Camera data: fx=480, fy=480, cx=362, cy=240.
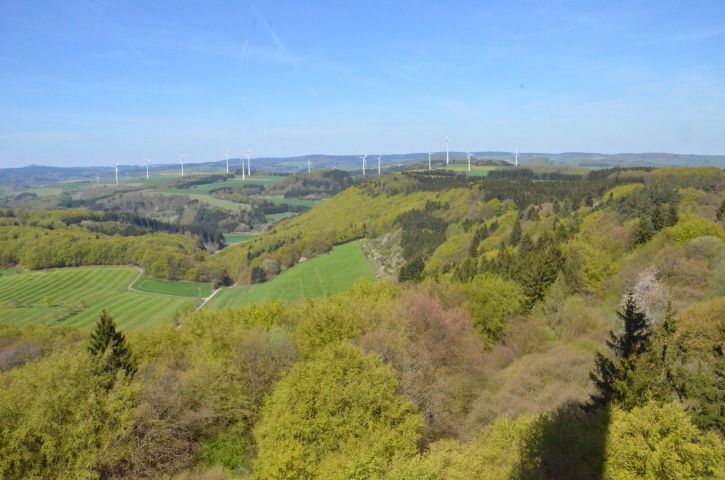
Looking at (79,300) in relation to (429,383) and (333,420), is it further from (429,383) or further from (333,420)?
(333,420)

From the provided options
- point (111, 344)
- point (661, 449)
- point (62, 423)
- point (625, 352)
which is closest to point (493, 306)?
point (625, 352)

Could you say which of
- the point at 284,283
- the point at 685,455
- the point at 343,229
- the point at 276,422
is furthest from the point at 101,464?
the point at 343,229

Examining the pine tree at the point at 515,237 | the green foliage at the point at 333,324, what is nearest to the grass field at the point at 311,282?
the pine tree at the point at 515,237

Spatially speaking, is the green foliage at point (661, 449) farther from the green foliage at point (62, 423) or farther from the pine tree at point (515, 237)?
the pine tree at point (515, 237)

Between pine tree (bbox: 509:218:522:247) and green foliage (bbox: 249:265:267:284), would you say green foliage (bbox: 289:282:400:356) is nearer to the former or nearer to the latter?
pine tree (bbox: 509:218:522:247)

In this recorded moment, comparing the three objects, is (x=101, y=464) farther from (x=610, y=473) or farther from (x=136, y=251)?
(x=136, y=251)
